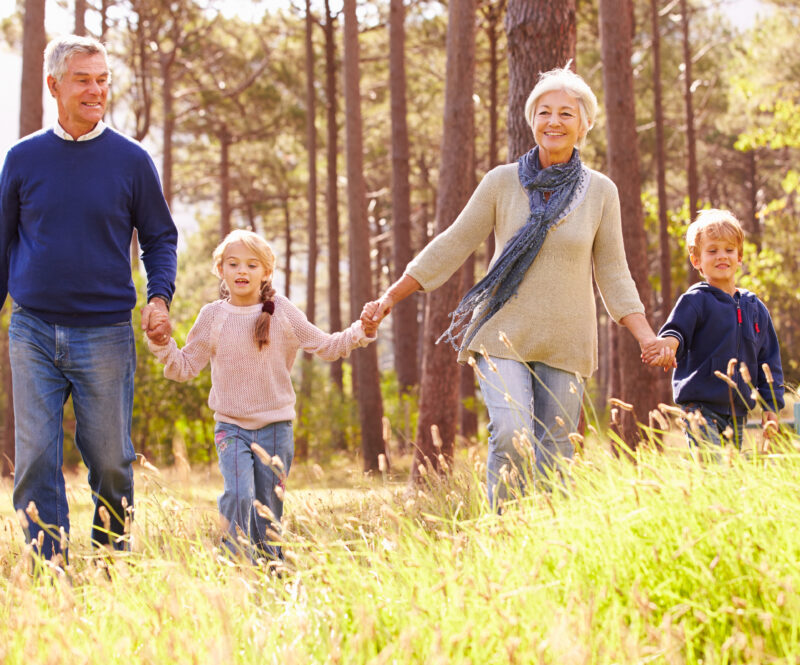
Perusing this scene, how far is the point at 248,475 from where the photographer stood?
432 centimetres

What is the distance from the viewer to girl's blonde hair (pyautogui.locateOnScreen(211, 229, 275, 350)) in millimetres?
4508

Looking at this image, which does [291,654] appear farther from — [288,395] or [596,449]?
[288,395]

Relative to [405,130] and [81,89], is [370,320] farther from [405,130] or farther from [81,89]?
[405,130]

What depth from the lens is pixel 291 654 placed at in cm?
233

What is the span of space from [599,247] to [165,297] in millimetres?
2048

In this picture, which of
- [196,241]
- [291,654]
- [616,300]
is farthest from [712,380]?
[196,241]

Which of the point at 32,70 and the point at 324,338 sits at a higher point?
the point at 32,70

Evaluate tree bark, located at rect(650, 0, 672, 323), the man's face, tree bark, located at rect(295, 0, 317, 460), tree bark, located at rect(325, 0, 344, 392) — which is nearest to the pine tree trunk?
tree bark, located at rect(295, 0, 317, 460)

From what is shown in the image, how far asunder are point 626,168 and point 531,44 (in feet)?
11.7

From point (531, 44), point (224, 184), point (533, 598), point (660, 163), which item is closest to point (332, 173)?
point (224, 184)

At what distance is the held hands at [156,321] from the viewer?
13.7 feet

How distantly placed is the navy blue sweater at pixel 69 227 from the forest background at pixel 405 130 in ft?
9.37

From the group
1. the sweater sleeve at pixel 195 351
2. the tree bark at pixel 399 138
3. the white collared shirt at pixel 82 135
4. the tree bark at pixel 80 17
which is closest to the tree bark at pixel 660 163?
the tree bark at pixel 399 138

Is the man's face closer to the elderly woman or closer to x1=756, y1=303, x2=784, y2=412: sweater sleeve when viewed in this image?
the elderly woman
